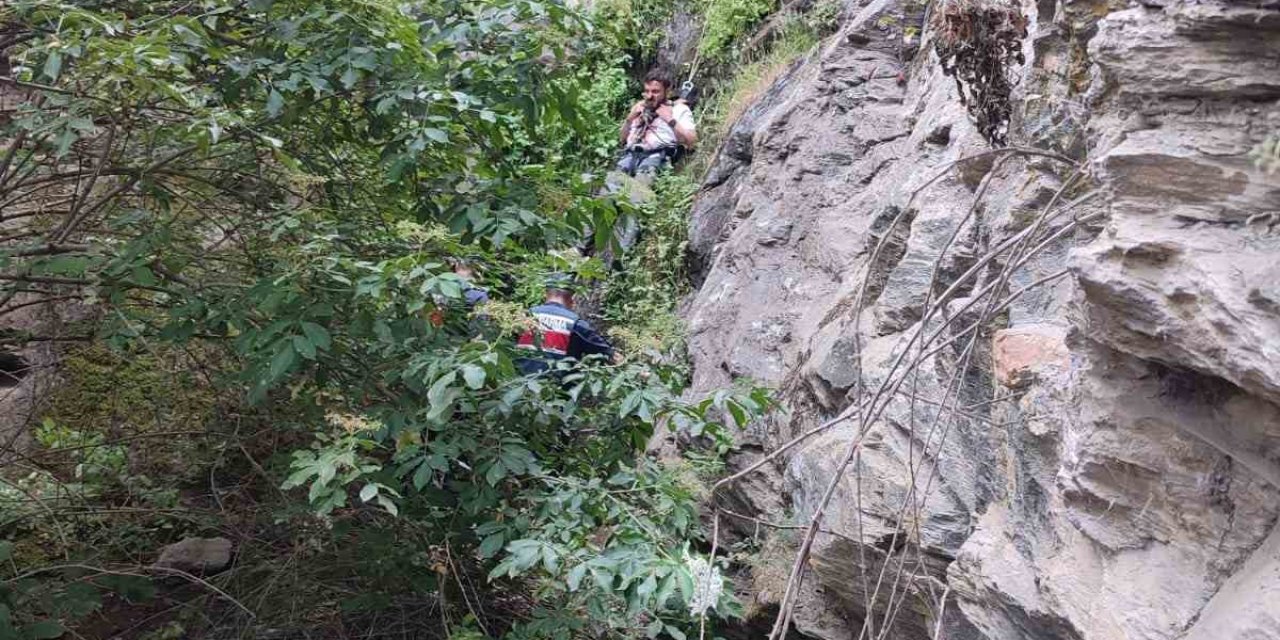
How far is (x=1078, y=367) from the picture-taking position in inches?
105

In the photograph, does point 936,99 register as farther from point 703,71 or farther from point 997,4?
point 703,71

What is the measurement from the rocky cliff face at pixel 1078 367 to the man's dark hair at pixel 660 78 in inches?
185

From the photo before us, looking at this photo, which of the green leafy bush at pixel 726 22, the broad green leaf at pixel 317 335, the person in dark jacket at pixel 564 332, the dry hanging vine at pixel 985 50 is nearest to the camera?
the broad green leaf at pixel 317 335

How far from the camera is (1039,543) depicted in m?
2.84

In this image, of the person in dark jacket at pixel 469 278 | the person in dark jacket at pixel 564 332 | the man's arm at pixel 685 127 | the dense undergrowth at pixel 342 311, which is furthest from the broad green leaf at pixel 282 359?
the man's arm at pixel 685 127

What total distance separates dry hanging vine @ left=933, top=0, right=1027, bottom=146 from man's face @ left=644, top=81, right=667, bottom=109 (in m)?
6.03

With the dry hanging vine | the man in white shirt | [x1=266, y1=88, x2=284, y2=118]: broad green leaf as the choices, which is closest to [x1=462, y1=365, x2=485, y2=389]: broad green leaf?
[x1=266, y1=88, x2=284, y2=118]: broad green leaf

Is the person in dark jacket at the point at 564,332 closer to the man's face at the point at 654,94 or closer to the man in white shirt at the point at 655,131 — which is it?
the man in white shirt at the point at 655,131

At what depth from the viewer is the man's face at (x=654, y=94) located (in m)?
10.0

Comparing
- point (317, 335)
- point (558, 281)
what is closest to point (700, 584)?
point (558, 281)

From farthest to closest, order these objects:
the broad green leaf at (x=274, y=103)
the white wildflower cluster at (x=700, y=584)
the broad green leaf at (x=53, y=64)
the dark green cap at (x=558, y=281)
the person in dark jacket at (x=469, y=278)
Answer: the dark green cap at (x=558, y=281) < the person in dark jacket at (x=469, y=278) < the broad green leaf at (x=274, y=103) < the white wildflower cluster at (x=700, y=584) < the broad green leaf at (x=53, y=64)

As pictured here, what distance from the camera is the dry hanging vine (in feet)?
12.9

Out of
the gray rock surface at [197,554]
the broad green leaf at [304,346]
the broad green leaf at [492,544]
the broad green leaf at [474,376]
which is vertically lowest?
the gray rock surface at [197,554]

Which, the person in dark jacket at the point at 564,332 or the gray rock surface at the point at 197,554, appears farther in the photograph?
the person in dark jacket at the point at 564,332
